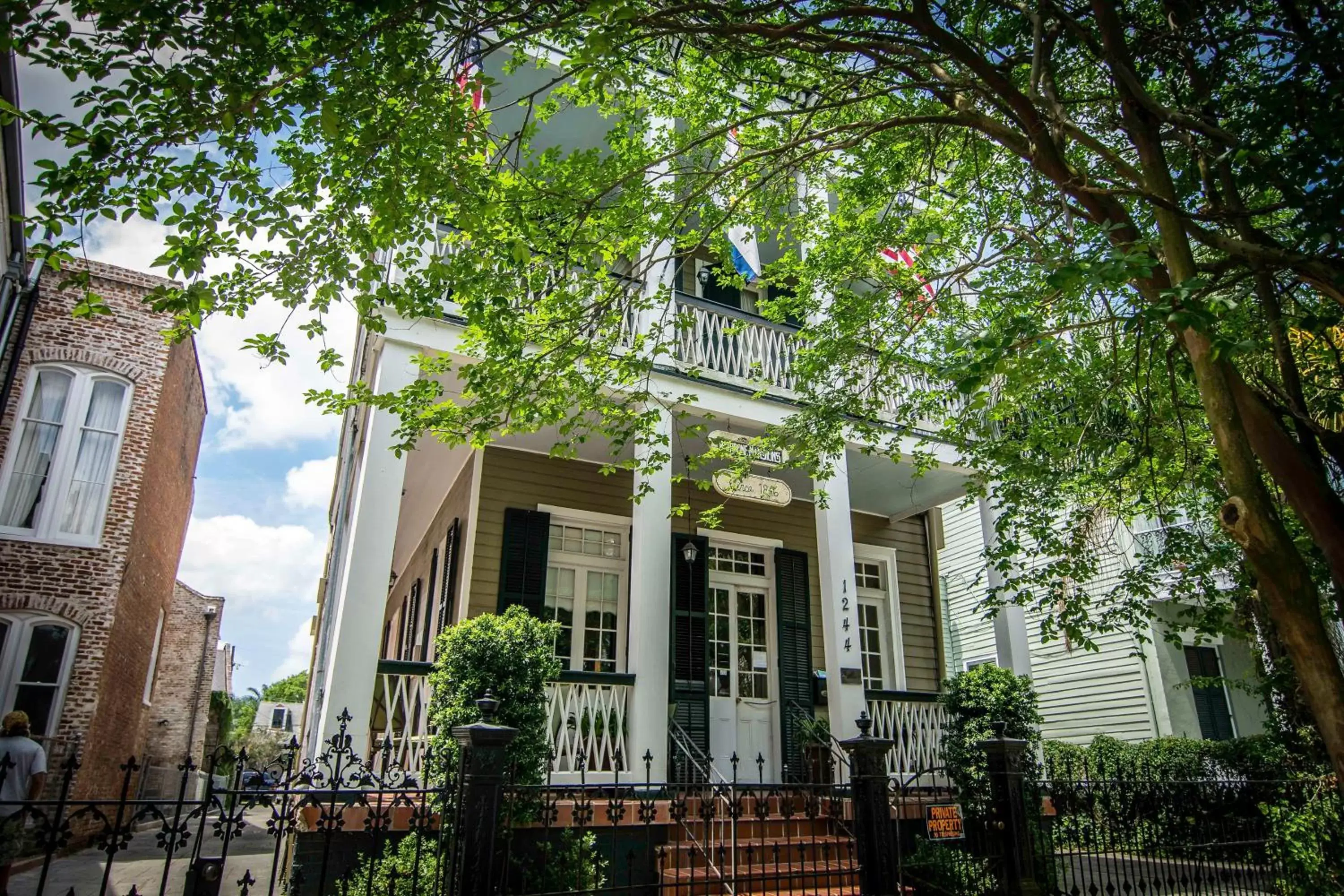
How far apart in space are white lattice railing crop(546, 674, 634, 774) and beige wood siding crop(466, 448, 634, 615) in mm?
1934

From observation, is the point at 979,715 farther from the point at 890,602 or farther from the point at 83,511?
the point at 83,511

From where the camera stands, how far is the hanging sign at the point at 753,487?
839 centimetres

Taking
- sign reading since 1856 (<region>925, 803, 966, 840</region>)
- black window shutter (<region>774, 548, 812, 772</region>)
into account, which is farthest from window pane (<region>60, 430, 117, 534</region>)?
sign reading since 1856 (<region>925, 803, 966, 840</region>)

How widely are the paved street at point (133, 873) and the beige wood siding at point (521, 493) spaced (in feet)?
11.1

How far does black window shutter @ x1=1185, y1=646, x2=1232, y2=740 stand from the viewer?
16016 mm

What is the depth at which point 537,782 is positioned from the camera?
6.49 m

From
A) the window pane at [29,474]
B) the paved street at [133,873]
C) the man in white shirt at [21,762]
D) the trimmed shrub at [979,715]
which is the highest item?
the window pane at [29,474]

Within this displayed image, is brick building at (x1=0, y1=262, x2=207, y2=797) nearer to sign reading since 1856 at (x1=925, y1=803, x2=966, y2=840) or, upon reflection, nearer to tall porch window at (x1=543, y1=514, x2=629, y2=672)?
tall porch window at (x1=543, y1=514, x2=629, y2=672)

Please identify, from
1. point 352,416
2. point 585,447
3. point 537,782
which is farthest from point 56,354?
point 537,782

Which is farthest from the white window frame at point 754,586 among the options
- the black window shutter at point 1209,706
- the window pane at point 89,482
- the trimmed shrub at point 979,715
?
the black window shutter at point 1209,706

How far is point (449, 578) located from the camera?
1011 cm

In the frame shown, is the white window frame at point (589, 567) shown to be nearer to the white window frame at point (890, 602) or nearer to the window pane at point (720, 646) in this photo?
the window pane at point (720, 646)

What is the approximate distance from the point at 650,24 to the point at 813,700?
839cm

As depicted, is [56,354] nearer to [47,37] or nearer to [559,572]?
[559,572]
